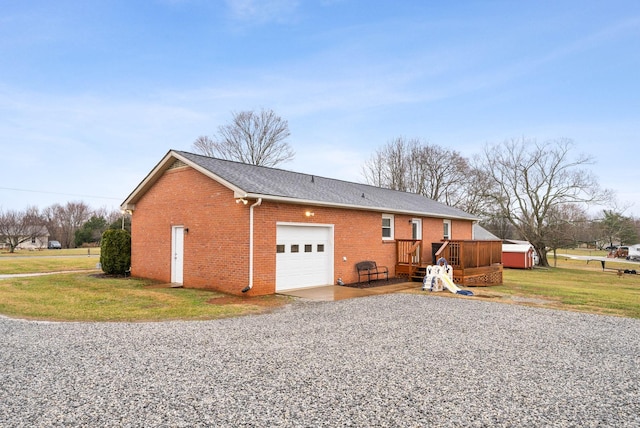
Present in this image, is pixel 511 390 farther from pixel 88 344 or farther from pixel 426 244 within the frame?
pixel 426 244

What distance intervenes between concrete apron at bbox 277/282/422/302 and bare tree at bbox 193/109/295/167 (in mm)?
25159

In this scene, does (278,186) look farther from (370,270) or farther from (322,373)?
(322,373)

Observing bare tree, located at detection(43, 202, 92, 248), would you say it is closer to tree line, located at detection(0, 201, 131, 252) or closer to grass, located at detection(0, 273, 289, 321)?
tree line, located at detection(0, 201, 131, 252)

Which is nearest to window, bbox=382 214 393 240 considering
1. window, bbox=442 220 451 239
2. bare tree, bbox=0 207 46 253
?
window, bbox=442 220 451 239

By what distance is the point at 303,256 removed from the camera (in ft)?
42.0

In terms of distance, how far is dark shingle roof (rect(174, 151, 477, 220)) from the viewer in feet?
38.8

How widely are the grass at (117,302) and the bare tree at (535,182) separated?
106 ft

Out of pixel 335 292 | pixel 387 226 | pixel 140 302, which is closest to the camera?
pixel 140 302

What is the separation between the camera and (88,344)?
237 inches

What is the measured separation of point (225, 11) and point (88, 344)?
1408 centimetres

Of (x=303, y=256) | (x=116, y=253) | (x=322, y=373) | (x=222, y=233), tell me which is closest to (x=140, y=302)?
(x=222, y=233)

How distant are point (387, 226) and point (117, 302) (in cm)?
1047

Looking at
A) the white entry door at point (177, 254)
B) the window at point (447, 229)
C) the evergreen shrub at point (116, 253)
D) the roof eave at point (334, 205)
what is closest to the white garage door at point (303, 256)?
the roof eave at point (334, 205)

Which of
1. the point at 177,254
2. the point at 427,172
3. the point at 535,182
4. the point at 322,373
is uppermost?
the point at 427,172
